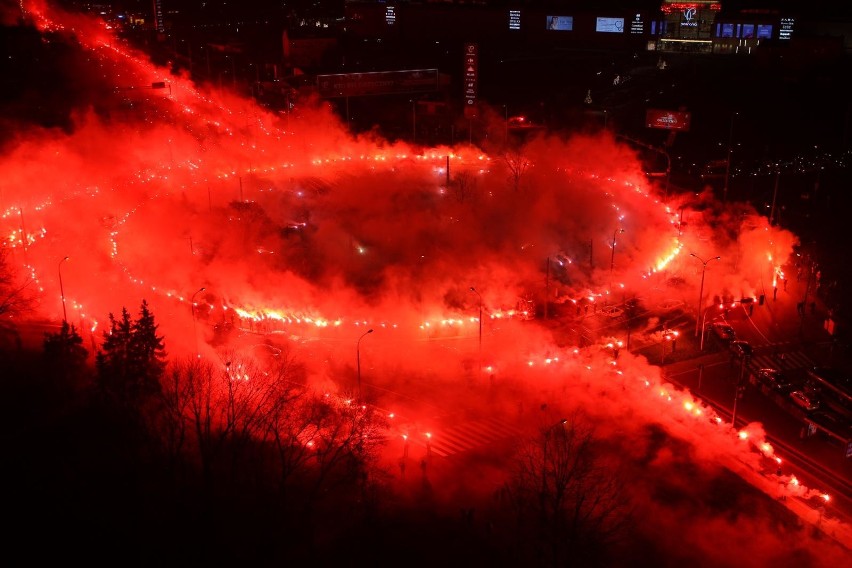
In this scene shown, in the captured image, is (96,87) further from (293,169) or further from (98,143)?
(293,169)

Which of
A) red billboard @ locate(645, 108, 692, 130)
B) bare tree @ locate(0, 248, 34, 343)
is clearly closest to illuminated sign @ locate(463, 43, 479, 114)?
red billboard @ locate(645, 108, 692, 130)

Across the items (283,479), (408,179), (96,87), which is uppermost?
(96,87)

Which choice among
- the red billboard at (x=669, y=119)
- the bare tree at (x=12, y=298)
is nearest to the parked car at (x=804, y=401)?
the red billboard at (x=669, y=119)

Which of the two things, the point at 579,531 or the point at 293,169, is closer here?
the point at 579,531

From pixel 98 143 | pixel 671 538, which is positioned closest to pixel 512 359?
pixel 671 538

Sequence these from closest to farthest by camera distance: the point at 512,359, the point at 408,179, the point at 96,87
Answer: the point at 512,359 < the point at 408,179 < the point at 96,87

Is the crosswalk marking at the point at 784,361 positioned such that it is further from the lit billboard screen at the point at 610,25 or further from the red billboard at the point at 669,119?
the lit billboard screen at the point at 610,25

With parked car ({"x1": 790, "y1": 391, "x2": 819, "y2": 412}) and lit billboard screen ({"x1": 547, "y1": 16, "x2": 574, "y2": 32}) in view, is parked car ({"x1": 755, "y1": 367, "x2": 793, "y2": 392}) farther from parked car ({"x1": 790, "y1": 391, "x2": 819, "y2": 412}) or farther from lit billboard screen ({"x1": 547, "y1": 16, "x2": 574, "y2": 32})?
lit billboard screen ({"x1": 547, "y1": 16, "x2": 574, "y2": 32})
